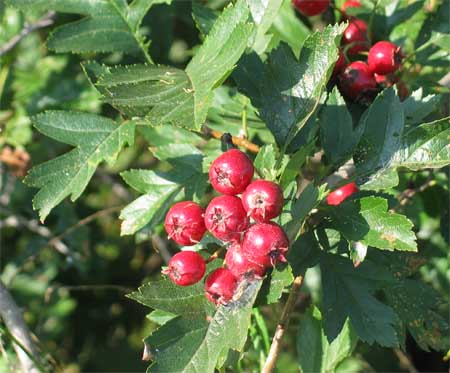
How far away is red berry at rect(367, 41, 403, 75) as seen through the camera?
5.50ft

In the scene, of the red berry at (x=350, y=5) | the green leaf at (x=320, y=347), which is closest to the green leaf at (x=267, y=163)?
the green leaf at (x=320, y=347)

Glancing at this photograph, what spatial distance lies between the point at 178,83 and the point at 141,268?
1847mm

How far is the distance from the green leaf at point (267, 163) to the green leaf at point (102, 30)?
53cm

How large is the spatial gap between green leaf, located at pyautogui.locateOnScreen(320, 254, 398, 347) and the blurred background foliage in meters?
0.29

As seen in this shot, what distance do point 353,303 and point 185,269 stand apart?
39 cm

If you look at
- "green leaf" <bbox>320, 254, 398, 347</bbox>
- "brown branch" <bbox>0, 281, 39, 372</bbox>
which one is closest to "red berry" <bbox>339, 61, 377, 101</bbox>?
"green leaf" <bbox>320, 254, 398, 347</bbox>

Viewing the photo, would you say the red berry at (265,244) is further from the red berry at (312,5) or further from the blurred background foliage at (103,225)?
the red berry at (312,5)

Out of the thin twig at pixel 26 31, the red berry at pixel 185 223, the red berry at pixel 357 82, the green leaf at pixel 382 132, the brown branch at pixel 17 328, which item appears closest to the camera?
the red berry at pixel 185 223

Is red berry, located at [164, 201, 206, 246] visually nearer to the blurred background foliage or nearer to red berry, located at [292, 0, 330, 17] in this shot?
the blurred background foliage

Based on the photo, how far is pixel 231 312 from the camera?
141cm

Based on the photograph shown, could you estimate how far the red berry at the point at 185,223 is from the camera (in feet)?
4.62

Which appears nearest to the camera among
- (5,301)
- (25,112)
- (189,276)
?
(189,276)

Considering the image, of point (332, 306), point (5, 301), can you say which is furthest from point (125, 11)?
point (332, 306)

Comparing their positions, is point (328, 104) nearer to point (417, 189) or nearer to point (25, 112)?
point (417, 189)
